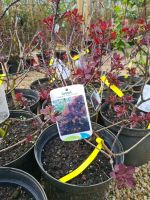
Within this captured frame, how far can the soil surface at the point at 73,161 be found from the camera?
1288 millimetres

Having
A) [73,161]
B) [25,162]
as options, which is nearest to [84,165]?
[73,161]

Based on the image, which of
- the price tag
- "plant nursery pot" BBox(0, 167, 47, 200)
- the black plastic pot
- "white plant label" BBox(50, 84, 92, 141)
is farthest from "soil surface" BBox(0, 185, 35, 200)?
the black plastic pot

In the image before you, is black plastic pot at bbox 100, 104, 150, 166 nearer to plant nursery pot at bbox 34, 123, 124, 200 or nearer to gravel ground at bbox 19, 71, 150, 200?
gravel ground at bbox 19, 71, 150, 200

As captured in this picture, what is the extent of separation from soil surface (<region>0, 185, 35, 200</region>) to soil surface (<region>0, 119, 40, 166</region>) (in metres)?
0.17

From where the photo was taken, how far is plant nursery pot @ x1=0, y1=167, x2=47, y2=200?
1176mm

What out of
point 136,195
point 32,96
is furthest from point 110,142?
point 32,96

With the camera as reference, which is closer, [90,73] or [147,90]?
[90,73]

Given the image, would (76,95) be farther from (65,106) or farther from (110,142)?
(110,142)

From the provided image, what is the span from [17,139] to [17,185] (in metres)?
0.40

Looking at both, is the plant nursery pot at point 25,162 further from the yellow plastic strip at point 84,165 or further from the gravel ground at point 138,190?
the gravel ground at point 138,190

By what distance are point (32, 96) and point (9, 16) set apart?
7.24 feet

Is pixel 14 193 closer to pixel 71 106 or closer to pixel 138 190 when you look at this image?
pixel 71 106

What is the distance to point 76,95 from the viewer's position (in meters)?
1.08

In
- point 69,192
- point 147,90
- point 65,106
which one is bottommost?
point 69,192
